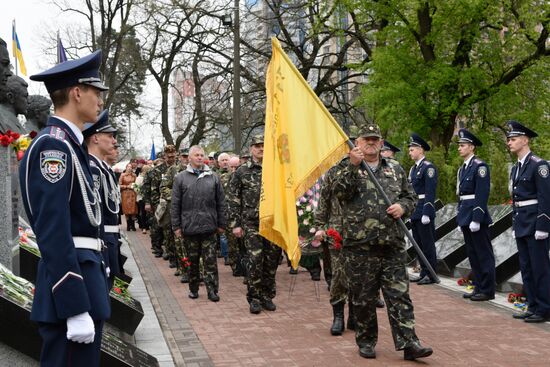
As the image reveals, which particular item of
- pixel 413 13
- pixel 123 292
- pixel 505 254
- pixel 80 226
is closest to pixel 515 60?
pixel 413 13

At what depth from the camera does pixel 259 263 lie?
9070 mm

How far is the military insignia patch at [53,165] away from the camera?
11.2ft

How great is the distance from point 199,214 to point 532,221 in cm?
454

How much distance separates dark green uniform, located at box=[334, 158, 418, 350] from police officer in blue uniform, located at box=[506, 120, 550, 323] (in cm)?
241

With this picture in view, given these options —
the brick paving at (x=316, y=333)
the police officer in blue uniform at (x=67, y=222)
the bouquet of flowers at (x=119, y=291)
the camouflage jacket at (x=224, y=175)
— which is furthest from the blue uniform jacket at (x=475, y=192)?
the police officer in blue uniform at (x=67, y=222)

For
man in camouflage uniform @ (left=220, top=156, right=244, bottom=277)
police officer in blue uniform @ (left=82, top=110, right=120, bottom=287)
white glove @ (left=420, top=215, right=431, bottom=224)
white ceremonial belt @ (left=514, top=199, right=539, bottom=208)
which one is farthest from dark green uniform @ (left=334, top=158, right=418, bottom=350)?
man in camouflage uniform @ (left=220, top=156, right=244, bottom=277)

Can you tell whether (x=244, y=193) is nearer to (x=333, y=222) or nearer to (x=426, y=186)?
(x=333, y=222)

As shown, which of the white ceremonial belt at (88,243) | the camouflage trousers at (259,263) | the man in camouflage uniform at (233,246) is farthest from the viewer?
the man in camouflage uniform at (233,246)

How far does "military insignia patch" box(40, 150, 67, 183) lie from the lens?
3.42 meters

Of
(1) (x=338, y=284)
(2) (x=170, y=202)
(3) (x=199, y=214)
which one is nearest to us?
(1) (x=338, y=284)

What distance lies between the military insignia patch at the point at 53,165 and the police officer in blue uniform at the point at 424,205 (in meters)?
8.57

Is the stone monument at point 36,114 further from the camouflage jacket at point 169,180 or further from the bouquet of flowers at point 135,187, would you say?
the bouquet of flowers at point 135,187

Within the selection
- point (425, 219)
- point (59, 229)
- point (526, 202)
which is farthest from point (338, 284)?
point (59, 229)

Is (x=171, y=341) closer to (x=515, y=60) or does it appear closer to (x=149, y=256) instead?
(x=149, y=256)
